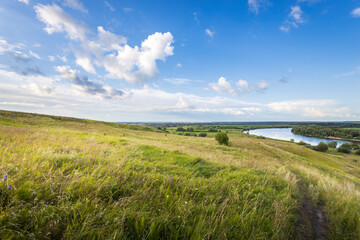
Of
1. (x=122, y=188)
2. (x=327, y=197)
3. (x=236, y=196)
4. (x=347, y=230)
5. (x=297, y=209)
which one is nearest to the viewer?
(x=122, y=188)

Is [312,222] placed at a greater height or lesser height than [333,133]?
greater

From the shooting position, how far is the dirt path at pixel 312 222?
349 cm

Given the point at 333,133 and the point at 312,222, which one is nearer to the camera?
the point at 312,222

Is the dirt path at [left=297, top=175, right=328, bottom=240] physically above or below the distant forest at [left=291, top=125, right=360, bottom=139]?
above

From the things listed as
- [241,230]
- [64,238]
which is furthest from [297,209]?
[64,238]

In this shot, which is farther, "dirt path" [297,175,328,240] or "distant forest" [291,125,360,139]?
"distant forest" [291,125,360,139]

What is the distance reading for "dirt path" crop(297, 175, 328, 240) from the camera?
349cm

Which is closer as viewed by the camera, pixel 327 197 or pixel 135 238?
pixel 135 238

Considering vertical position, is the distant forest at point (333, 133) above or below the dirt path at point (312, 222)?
below

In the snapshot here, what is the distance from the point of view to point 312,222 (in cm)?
404

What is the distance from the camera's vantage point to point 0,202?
203cm

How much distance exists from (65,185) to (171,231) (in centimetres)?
219

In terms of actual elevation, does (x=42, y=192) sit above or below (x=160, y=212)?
above

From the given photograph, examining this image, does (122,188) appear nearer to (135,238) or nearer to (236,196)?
(135,238)
